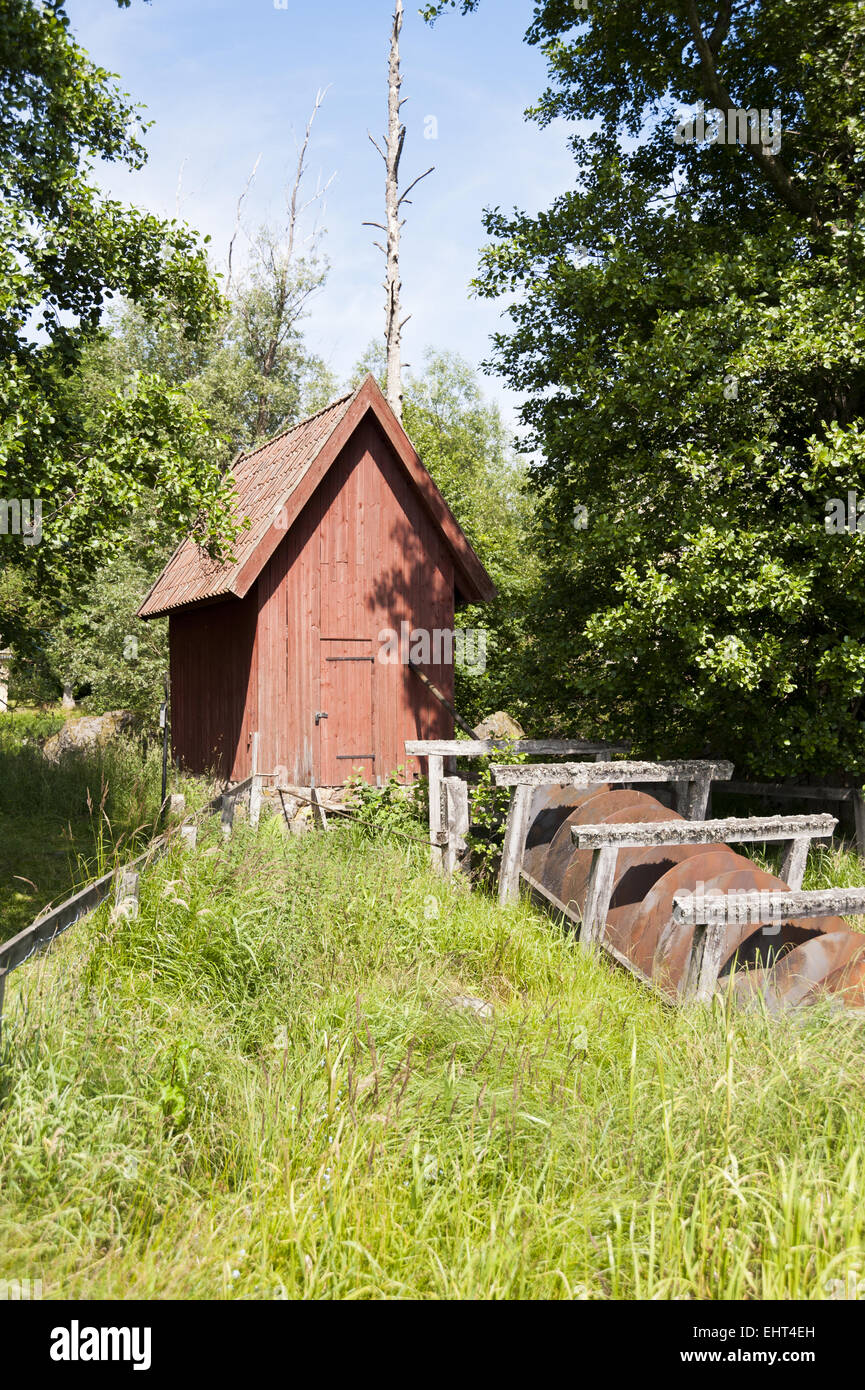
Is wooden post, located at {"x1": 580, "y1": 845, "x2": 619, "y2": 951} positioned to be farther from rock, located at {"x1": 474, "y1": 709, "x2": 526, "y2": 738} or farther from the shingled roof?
rock, located at {"x1": 474, "y1": 709, "x2": 526, "y2": 738}

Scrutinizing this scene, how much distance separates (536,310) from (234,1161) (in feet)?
37.4

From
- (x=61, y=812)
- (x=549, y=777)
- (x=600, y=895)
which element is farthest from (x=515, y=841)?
(x=61, y=812)

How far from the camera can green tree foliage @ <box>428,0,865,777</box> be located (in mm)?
9734

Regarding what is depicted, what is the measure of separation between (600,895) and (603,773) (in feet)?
7.36

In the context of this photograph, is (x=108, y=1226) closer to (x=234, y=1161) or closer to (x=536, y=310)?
(x=234, y=1161)

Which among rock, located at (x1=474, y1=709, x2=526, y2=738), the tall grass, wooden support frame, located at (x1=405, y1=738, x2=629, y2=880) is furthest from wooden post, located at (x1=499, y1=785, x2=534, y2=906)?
rock, located at (x1=474, y1=709, x2=526, y2=738)

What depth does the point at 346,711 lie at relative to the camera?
12.3 meters

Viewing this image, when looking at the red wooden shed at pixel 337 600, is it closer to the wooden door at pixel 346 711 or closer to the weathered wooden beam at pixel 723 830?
the wooden door at pixel 346 711

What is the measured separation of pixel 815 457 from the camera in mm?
9453

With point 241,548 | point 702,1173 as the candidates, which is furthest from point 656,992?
point 241,548

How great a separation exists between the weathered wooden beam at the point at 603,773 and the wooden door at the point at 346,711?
370cm

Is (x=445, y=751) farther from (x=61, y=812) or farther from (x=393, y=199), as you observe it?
(x=393, y=199)

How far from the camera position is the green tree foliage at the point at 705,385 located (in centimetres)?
973

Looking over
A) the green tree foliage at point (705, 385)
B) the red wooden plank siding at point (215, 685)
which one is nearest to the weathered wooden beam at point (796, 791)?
the green tree foliage at point (705, 385)
